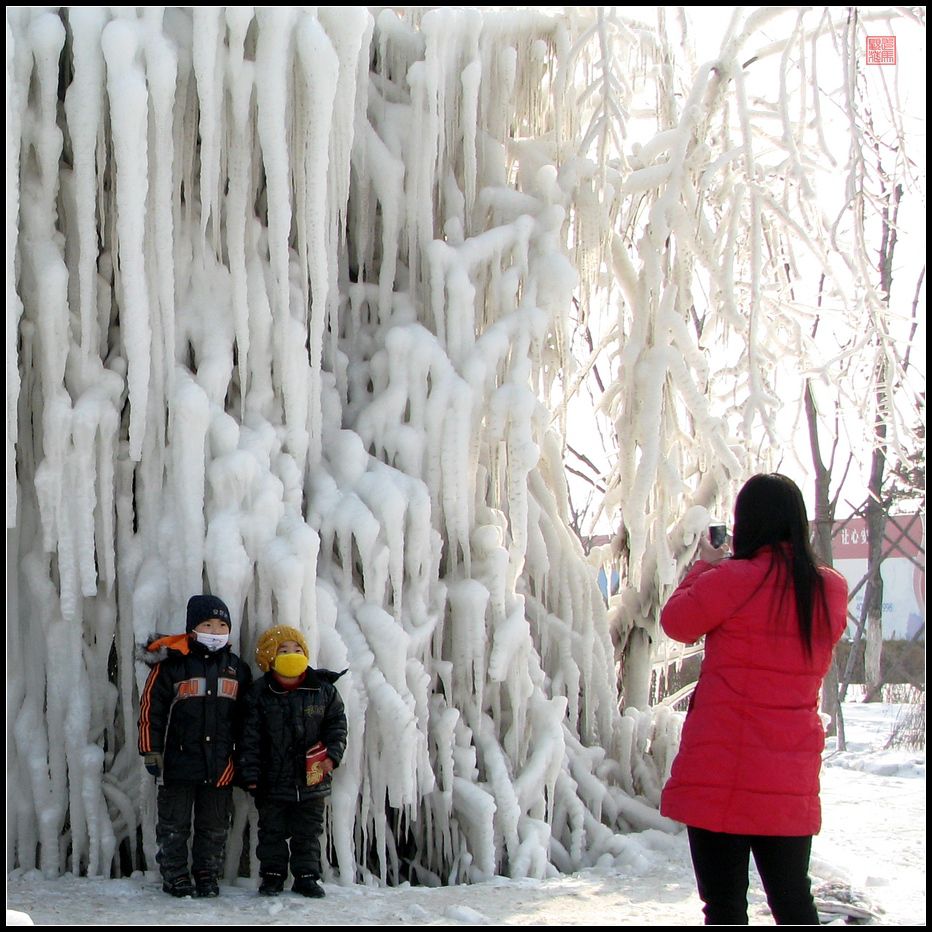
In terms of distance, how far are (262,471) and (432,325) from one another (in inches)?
42.6

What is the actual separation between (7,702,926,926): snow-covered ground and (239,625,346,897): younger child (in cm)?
11

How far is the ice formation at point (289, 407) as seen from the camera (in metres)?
4.21

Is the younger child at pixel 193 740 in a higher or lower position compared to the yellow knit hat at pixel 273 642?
lower

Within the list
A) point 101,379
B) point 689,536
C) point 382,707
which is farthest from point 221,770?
point 689,536

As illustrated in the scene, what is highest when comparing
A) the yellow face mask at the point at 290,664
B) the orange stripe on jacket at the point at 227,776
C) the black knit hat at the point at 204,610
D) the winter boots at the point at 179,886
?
the black knit hat at the point at 204,610

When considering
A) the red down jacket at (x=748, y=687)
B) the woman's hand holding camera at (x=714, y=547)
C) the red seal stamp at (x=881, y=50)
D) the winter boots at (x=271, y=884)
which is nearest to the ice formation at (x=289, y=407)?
the winter boots at (x=271, y=884)

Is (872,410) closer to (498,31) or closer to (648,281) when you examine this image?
(648,281)

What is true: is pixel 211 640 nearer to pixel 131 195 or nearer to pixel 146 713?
pixel 146 713

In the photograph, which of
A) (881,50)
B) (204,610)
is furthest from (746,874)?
(881,50)

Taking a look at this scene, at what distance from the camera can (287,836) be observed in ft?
13.7

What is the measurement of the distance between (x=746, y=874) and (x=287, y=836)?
1866mm

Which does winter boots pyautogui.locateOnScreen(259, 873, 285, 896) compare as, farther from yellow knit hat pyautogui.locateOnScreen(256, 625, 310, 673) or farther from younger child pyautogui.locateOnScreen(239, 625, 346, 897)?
yellow knit hat pyautogui.locateOnScreen(256, 625, 310, 673)

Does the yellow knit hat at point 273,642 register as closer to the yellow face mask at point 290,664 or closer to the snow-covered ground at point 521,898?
the yellow face mask at point 290,664

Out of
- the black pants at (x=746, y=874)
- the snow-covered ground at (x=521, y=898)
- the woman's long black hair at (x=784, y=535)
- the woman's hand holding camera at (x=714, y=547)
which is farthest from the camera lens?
the snow-covered ground at (x=521, y=898)
